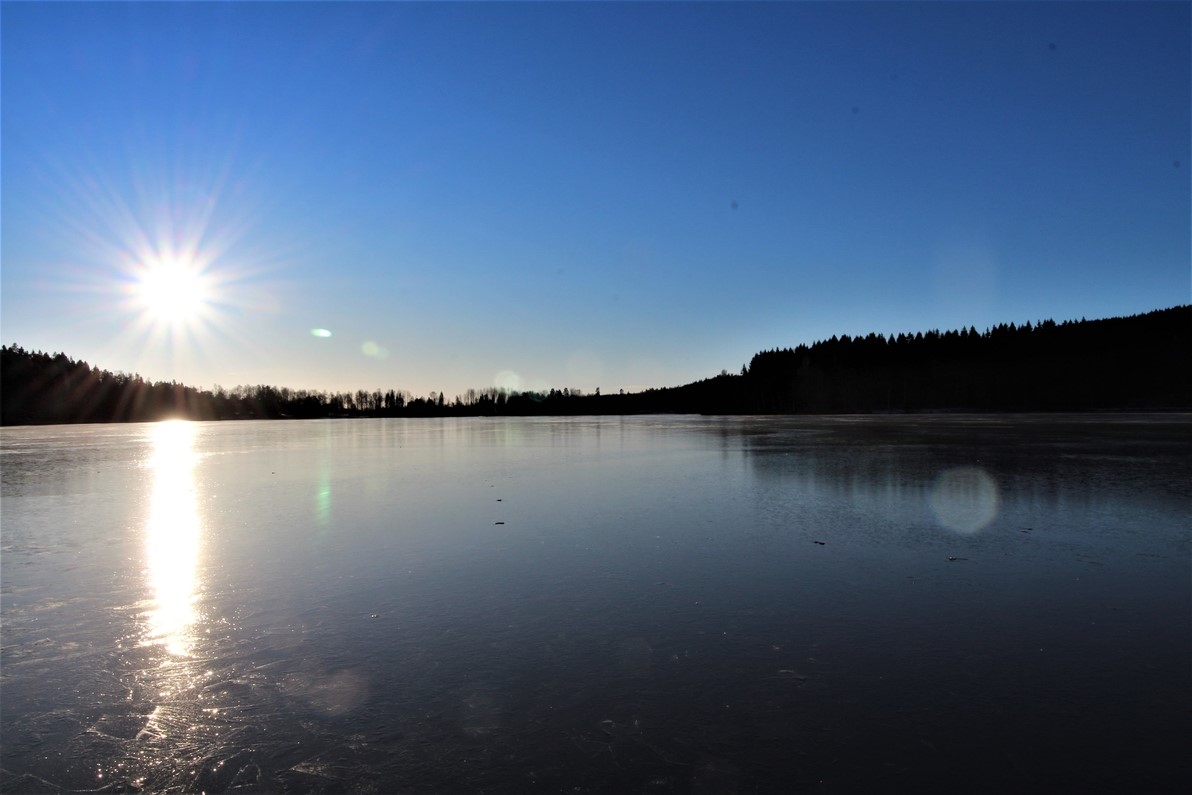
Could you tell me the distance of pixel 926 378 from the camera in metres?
131

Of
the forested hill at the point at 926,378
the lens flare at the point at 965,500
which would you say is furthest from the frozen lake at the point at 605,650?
the forested hill at the point at 926,378

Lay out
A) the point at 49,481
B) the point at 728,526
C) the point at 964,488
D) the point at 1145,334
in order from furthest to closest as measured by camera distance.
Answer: the point at 1145,334 → the point at 49,481 → the point at 964,488 → the point at 728,526

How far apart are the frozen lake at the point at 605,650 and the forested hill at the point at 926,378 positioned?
131889 millimetres

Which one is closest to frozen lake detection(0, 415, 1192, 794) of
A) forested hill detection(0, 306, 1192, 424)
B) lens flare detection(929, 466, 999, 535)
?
lens flare detection(929, 466, 999, 535)

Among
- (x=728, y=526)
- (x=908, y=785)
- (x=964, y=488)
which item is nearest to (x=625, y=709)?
(x=908, y=785)

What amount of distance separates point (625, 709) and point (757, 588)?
299 cm

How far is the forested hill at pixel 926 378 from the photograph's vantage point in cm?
11400

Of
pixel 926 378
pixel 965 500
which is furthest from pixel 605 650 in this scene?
pixel 926 378

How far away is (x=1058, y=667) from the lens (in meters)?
4.51

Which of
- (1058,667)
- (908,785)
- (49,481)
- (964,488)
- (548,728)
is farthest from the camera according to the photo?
(49,481)

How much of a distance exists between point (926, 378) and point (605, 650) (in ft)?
470

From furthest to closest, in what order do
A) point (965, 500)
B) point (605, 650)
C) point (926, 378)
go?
point (926, 378), point (965, 500), point (605, 650)

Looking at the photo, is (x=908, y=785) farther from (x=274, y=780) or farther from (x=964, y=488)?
(x=964, y=488)

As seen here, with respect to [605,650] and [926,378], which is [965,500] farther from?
[926,378]
